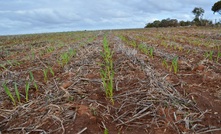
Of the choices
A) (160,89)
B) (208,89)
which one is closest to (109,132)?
(160,89)

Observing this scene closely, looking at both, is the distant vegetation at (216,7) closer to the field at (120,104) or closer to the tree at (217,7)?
the tree at (217,7)

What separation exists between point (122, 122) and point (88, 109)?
14.5 inches

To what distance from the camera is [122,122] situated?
2.04 m

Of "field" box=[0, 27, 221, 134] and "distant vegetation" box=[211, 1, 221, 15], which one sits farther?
"distant vegetation" box=[211, 1, 221, 15]

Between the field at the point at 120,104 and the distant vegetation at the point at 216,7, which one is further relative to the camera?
the distant vegetation at the point at 216,7

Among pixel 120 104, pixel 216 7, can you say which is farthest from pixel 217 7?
pixel 120 104

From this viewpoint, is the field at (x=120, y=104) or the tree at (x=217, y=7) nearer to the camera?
the field at (x=120, y=104)

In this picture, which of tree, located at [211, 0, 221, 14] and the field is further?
tree, located at [211, 0, 221, 14]

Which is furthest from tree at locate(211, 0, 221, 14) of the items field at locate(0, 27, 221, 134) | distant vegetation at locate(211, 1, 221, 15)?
field at locate(0, 27, 221, 134)

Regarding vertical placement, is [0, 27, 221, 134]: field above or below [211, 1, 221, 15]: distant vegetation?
below

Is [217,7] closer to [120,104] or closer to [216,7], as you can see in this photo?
[216,7]

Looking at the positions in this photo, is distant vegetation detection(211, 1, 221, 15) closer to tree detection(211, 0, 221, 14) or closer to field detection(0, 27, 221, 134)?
tree detection(211, 0, 221, 14)

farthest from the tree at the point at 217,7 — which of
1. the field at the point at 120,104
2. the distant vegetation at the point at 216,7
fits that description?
the field at the point at 120,104

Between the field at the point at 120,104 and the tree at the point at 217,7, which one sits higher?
the tree at the point at 217,7
